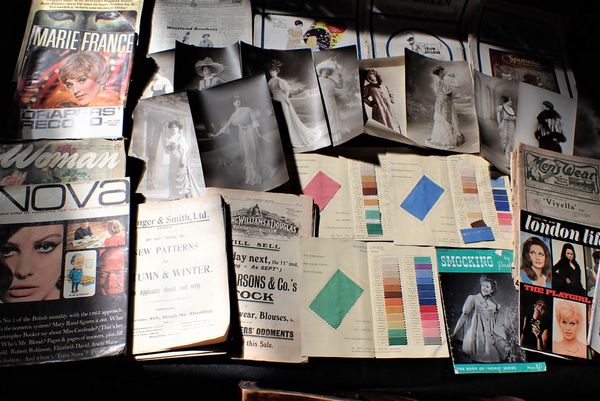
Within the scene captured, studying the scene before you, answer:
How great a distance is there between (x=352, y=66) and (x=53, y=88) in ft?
2.04

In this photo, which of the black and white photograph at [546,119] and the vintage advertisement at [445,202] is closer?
the vintage advertisement at [445,202]

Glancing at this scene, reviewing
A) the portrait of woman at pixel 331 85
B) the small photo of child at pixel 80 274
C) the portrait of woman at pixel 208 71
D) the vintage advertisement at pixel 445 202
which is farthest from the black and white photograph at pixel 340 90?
the small photo of child at pixel 80 274

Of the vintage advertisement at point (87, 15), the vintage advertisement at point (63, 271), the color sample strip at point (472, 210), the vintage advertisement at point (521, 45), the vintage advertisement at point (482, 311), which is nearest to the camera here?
the vintage advertisement at point (63, 271)

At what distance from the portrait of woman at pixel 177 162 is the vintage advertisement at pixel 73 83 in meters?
0.10

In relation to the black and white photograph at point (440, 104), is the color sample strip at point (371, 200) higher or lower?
lower

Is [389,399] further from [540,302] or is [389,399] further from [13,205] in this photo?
[13,205]

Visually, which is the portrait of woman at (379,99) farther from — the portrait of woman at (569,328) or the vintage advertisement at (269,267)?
the portrait of woman at (569,328)

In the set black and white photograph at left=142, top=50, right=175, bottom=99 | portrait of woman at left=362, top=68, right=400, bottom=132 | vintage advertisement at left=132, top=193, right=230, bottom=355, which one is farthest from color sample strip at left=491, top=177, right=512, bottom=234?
black and white photograph at left=142, top=50, right=175, bottom=99

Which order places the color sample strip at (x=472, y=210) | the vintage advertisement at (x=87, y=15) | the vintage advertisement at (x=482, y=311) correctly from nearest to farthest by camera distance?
the vintage advertisement at (x=482, y=311), the color sample strip at (x=472, y=210), the vintage advertisement at (x=87, y=15)

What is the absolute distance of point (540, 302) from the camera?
105 centimetres

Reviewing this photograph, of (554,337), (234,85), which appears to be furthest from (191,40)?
(554,337)

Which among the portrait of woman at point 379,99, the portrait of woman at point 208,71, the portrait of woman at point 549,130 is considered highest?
the portrait of woman at point 208,71

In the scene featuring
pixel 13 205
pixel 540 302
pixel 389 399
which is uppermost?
pixel 13 205

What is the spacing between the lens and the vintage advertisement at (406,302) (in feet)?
3.34
